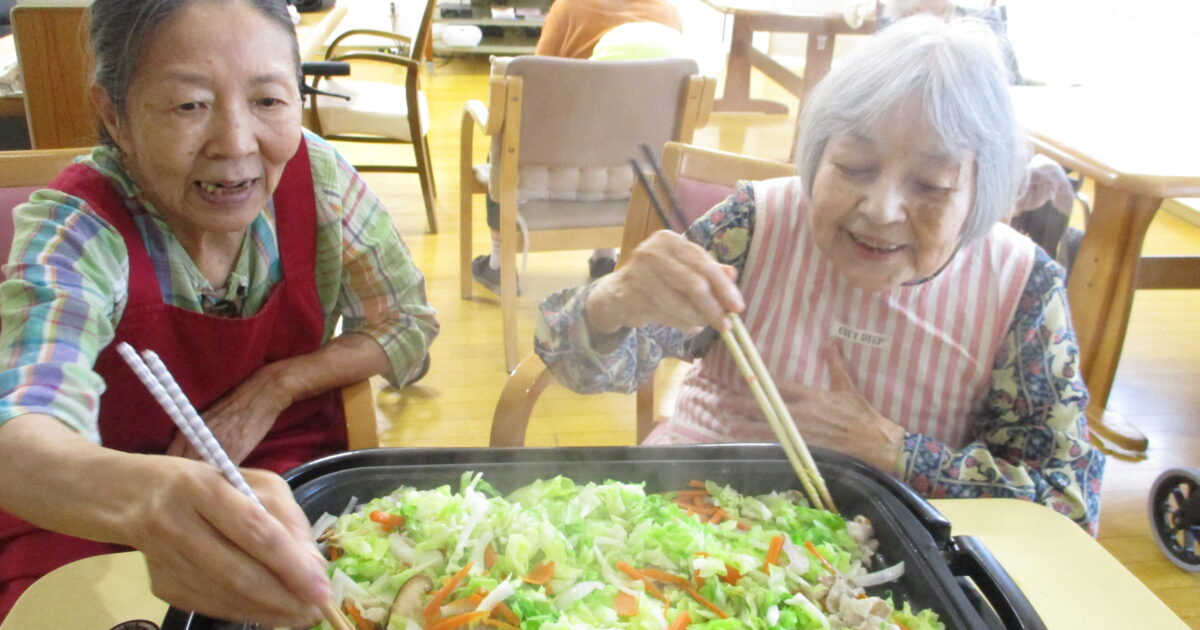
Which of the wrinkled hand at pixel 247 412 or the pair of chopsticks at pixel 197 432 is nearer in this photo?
the pair of chopsticks at pixel 197 432

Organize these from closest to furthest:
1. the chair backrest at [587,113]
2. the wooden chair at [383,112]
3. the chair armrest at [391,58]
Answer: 1. the chair backrest at [587,113]
2. the chair armrest at [391,58]
3. the wooden chair at [383,112]

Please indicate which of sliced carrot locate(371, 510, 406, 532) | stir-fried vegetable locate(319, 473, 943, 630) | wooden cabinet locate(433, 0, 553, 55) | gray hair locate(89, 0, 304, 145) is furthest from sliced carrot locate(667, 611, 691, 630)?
wooden cabinet locate(433, 0, 553, 55)

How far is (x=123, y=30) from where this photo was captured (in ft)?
3.68

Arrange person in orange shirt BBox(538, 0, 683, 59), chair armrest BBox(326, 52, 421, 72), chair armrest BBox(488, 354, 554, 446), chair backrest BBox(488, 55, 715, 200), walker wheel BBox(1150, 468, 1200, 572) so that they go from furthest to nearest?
1. chair armrest BBox(326, 52, 421, 72)
2. person in orange shirt BBox(538, 0, 683, 59)
3. chair backrest BBox(488, 55, 715, 200)
4. walker wheel BBox(1150, 468, 1200, 572)
5. chair armrest BBox(488, 354, 554, 446)

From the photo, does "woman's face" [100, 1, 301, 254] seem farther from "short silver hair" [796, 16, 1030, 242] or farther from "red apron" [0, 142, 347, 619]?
"short silver hair" [796, 16, 1030, 242]

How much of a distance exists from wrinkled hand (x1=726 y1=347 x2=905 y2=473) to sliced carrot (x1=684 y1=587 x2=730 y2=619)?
41 centimetres

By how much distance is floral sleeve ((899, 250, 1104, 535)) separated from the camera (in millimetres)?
1216

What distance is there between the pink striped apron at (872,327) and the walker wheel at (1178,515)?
4.55ft

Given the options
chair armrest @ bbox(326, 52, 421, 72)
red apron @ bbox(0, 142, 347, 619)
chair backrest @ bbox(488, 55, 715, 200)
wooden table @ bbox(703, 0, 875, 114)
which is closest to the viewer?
red apron @ bbox(0, 142, 347, 619)

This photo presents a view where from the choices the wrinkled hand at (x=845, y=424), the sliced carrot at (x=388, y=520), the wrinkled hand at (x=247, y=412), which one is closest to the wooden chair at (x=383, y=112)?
the wrinkled hand at (x=247, y=412)

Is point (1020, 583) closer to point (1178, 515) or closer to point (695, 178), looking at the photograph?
point (695, 178)

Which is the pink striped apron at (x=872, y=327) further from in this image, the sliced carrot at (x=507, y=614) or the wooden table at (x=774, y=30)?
the wooden table at (x=774, y=30)

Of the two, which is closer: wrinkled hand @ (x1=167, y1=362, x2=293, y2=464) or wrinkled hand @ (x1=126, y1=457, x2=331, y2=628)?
wrinkled hand @ (x1=126, y1=457, x2=331, y2=628)

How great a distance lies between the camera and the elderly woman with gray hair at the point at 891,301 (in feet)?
3.88
